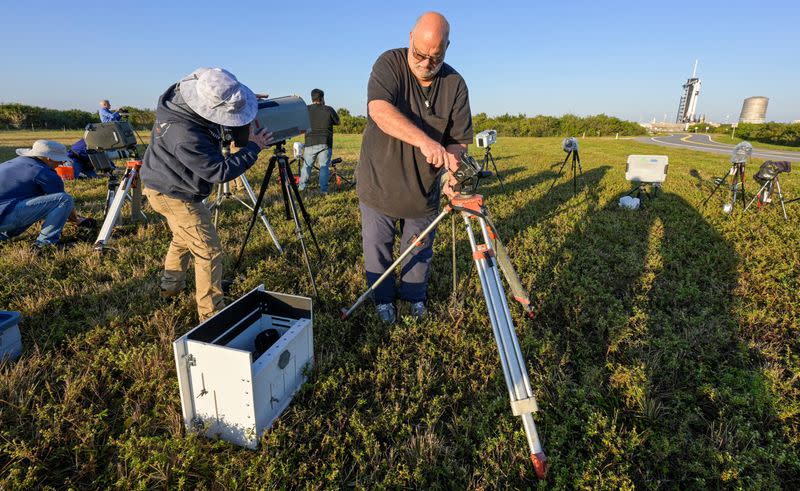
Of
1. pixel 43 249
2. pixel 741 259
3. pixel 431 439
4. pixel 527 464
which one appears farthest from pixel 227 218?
pixel 741 259

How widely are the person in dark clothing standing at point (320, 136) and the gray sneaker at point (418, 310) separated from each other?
6.42 metres

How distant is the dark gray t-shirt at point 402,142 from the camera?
305cm

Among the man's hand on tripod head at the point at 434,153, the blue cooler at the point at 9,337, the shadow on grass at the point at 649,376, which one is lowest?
the shadow on grass at the point at 649,376

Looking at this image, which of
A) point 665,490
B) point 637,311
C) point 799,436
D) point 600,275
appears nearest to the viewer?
point 665,490

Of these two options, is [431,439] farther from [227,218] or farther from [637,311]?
[227,218]

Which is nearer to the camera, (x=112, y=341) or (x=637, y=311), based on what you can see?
(x=112, y=341)

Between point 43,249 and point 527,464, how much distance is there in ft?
21.2

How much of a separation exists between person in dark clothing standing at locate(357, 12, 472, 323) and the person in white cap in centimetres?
481

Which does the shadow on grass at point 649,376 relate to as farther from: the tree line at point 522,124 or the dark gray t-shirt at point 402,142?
the tree line at point 522,124

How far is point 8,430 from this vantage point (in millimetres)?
2348

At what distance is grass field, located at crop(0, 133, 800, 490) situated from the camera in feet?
7.40

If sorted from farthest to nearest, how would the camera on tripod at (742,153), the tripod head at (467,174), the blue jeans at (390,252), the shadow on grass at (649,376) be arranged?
the camera on tripod at (742,153) < the blue jeans at (390,252) < the tripod head at (467,174) < the shadow on grass at (649,376)

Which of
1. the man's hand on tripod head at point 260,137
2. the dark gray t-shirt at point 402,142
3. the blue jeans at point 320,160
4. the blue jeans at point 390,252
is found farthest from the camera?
the blue jeans at point 320,160

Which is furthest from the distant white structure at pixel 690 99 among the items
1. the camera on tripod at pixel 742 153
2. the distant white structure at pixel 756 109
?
the camera on tripod at pixel 742 153
